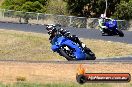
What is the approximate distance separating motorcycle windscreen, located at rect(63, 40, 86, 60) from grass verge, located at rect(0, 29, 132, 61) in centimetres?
376

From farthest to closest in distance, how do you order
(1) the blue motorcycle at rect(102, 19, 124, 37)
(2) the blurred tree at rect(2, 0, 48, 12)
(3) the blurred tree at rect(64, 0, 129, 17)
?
(2) the blurred tree at rect(2, 0, 48, 12), (3) the blurred tree at rect(64, 0, 129, 17), (1) the blue motorcycle at rect(102, 19, 124, 37)

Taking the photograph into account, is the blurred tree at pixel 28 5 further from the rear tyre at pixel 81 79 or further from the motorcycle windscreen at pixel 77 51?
the rear tyre at pixel 81 79

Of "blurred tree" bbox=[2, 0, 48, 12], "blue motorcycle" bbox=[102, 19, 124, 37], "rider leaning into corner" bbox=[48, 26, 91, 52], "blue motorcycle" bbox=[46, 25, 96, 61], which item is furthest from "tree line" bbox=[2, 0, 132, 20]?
"blue motorcycle" bbox=[46, 25, 96, 61]

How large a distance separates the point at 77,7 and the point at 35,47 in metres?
17.1

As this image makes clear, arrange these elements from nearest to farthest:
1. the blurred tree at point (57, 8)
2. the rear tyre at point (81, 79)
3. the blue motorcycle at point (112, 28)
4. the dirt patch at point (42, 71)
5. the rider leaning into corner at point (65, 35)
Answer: the rear tyre at point (81, 79), the dirt patch at point (42, 71), the rider leaning into corner at point (65, 35), the blue motorcycle at point (112, 28), the blurred tree at point (57, 8)

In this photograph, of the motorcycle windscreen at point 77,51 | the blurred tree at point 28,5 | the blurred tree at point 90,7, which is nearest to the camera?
the motorcycle windscreen at point 77,51

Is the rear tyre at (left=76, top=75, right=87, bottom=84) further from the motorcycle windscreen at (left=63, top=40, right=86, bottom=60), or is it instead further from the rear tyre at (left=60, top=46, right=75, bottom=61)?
the rear tyre at (left=60, top=46, right=75, bottom=61)

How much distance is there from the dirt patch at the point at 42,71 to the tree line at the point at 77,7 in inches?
1110

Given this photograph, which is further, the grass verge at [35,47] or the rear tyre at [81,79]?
the grass verge at [35,47]

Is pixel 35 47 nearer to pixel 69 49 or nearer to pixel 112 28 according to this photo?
pixel 112 28

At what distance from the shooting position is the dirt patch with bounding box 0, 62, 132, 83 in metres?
22.8

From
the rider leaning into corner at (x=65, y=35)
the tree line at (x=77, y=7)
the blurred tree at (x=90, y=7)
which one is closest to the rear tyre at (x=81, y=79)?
the rider leaning into corner at (x=65, y=35)

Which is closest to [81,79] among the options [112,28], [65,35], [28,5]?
[65,35]

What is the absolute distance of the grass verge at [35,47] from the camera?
3562 centimetres
